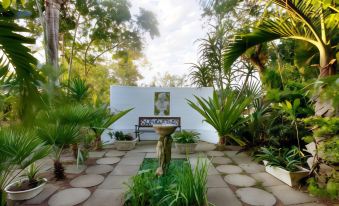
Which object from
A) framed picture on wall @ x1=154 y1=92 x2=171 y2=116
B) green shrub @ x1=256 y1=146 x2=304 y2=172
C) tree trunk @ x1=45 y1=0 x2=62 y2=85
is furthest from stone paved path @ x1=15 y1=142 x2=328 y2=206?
tree trunk @ x1=45 y1=0 x2=62 y2=85

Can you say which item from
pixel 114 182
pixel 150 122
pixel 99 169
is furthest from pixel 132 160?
pixel 150 122

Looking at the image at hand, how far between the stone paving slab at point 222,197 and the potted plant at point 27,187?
201 cm

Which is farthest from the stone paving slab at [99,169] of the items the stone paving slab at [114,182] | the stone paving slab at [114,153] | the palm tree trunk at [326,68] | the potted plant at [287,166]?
the palm tree trunk at [326,68]

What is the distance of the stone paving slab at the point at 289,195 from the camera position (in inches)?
85.5

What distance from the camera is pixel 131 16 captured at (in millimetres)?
8852

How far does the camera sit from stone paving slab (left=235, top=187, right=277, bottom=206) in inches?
84.9

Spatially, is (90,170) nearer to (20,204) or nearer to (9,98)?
(20,204)

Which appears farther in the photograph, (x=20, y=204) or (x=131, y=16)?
(x=131, y=16)

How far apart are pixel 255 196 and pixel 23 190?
8.66 ft

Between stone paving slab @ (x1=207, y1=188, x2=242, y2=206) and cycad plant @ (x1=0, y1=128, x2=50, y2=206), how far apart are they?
6.50 feet

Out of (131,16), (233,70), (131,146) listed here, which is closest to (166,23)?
(131,16)

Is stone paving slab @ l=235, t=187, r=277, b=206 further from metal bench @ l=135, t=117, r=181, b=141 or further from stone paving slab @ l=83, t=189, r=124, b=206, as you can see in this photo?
metal bench @ l=135, t=117, r=181, b=141

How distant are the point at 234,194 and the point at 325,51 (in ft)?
6.19

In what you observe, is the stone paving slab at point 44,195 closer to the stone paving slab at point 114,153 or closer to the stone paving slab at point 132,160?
the stone paving slab at point 132,160
